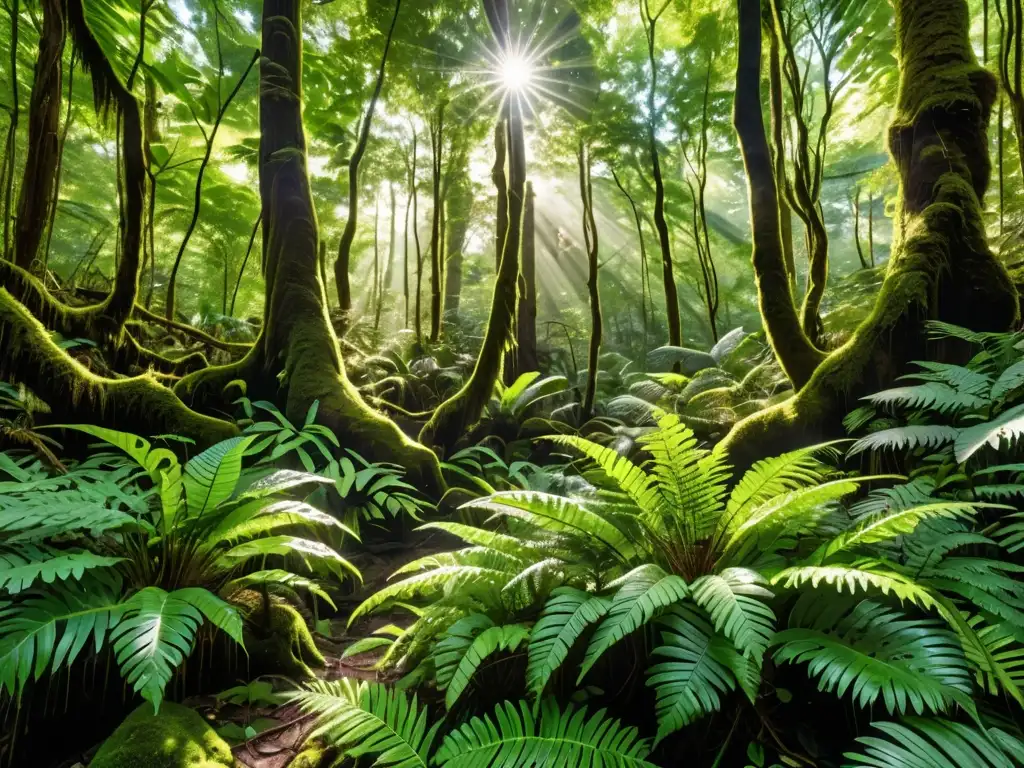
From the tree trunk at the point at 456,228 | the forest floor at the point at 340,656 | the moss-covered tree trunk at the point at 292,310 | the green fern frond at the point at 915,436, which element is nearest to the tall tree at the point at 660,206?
the tree trunk at the point at 456,228

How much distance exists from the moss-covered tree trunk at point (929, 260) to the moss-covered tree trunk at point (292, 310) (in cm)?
329

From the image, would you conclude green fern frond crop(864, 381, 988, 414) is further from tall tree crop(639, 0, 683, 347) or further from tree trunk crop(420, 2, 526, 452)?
tall tree crop(639, 0, 683, 347)

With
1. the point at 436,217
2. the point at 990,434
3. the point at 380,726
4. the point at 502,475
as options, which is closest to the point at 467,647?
the point at 380,726

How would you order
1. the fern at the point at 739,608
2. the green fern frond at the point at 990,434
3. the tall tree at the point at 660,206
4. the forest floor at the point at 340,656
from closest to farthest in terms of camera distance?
the fern at the point at 739,608, the forest floor at the point at 340,656, the green fern frond at the point at 990,434, the tall tree at the point at 660,206

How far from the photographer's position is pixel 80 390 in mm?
4051

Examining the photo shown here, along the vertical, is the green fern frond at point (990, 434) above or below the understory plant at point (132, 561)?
above

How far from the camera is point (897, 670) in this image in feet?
5.07

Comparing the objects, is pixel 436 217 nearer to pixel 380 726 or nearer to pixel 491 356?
pixel 491 356

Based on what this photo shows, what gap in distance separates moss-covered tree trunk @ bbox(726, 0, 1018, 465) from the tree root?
4.64 metres

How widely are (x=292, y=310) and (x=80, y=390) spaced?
191 cm

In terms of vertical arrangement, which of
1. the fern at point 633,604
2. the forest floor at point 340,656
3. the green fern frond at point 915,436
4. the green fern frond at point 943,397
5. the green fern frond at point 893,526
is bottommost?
the forest floor at point 340,656

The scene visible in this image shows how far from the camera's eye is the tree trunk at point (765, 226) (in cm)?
466

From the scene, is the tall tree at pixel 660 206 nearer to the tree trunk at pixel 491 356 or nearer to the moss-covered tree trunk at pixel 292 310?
the tree trunk at pixel 491 356

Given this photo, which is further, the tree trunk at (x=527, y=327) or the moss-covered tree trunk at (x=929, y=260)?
the tree trunk at (x=527, y=327)
